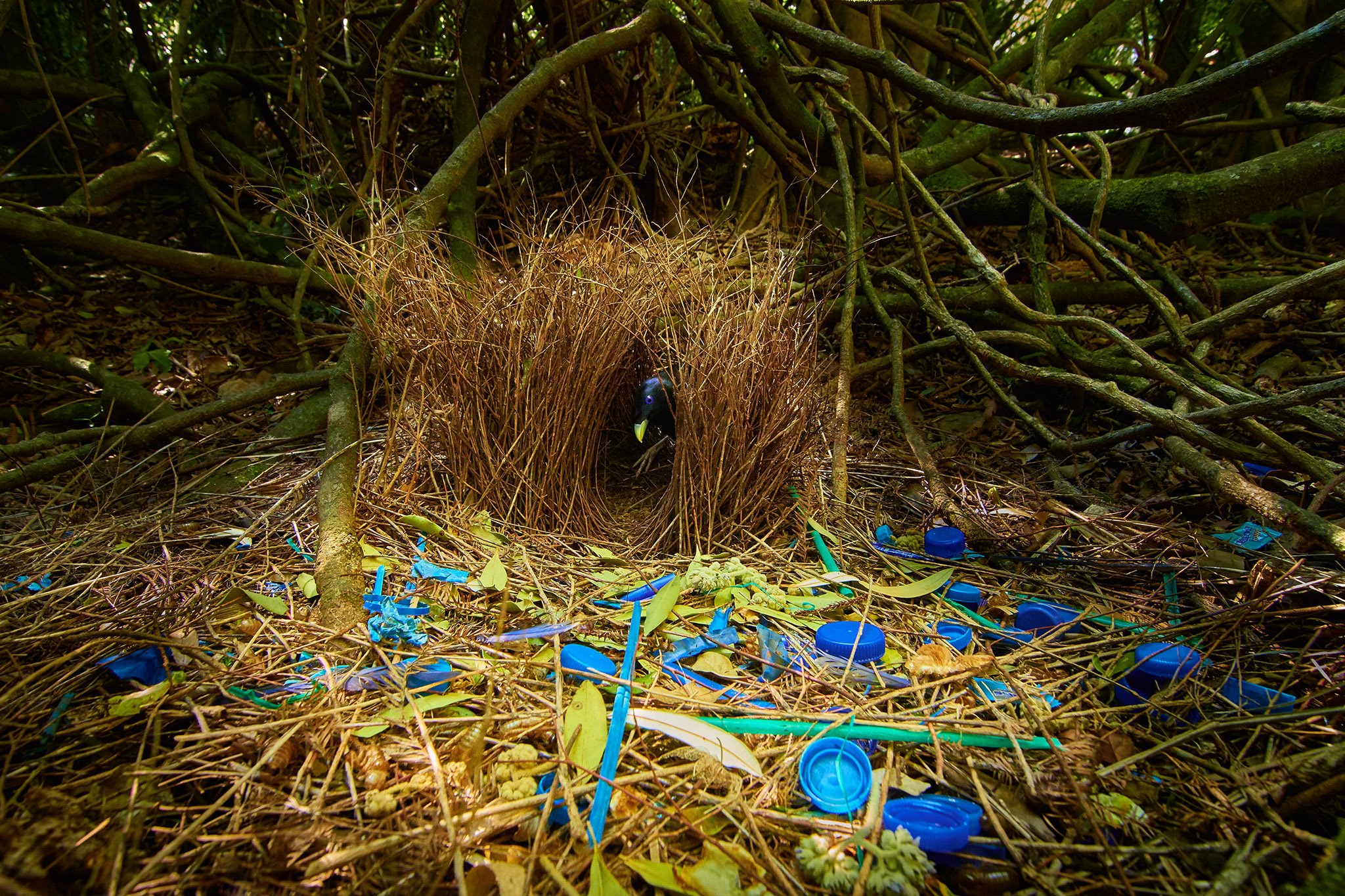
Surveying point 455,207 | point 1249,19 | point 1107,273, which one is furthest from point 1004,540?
point 1249,19

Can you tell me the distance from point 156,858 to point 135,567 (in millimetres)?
971

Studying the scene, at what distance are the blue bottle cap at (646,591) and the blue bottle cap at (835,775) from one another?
1.79ft

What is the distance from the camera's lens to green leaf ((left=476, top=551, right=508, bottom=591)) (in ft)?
4.78

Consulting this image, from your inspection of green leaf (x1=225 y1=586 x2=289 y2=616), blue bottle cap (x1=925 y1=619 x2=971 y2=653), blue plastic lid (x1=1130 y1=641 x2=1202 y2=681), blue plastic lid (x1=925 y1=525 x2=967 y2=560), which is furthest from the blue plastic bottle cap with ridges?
green leaf (x1=225 y1=586 x2=289 y2=616)

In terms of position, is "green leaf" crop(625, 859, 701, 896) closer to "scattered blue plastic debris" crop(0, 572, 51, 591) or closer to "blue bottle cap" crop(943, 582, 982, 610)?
"blue bottle cap" crop(943, 582, 982, 610)

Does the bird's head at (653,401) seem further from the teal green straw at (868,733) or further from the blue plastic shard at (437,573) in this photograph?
the teal green straw at (868,733)

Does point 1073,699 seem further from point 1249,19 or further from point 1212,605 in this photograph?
point 1249,19

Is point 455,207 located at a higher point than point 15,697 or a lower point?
higher

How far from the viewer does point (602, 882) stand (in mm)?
829

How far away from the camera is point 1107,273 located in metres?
2.79

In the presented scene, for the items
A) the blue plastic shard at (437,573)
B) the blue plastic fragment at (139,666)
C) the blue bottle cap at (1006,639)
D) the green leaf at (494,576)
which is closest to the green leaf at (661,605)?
the green leaf at (494,576)

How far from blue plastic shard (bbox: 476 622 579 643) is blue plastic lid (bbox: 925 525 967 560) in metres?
0.98

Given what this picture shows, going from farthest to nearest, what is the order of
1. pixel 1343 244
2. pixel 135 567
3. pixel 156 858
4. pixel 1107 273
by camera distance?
pixel 1343 244 < pixel 1107 273 < pixel 135 567 < pixel 156 858

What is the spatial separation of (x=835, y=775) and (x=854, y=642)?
32 centimetres
